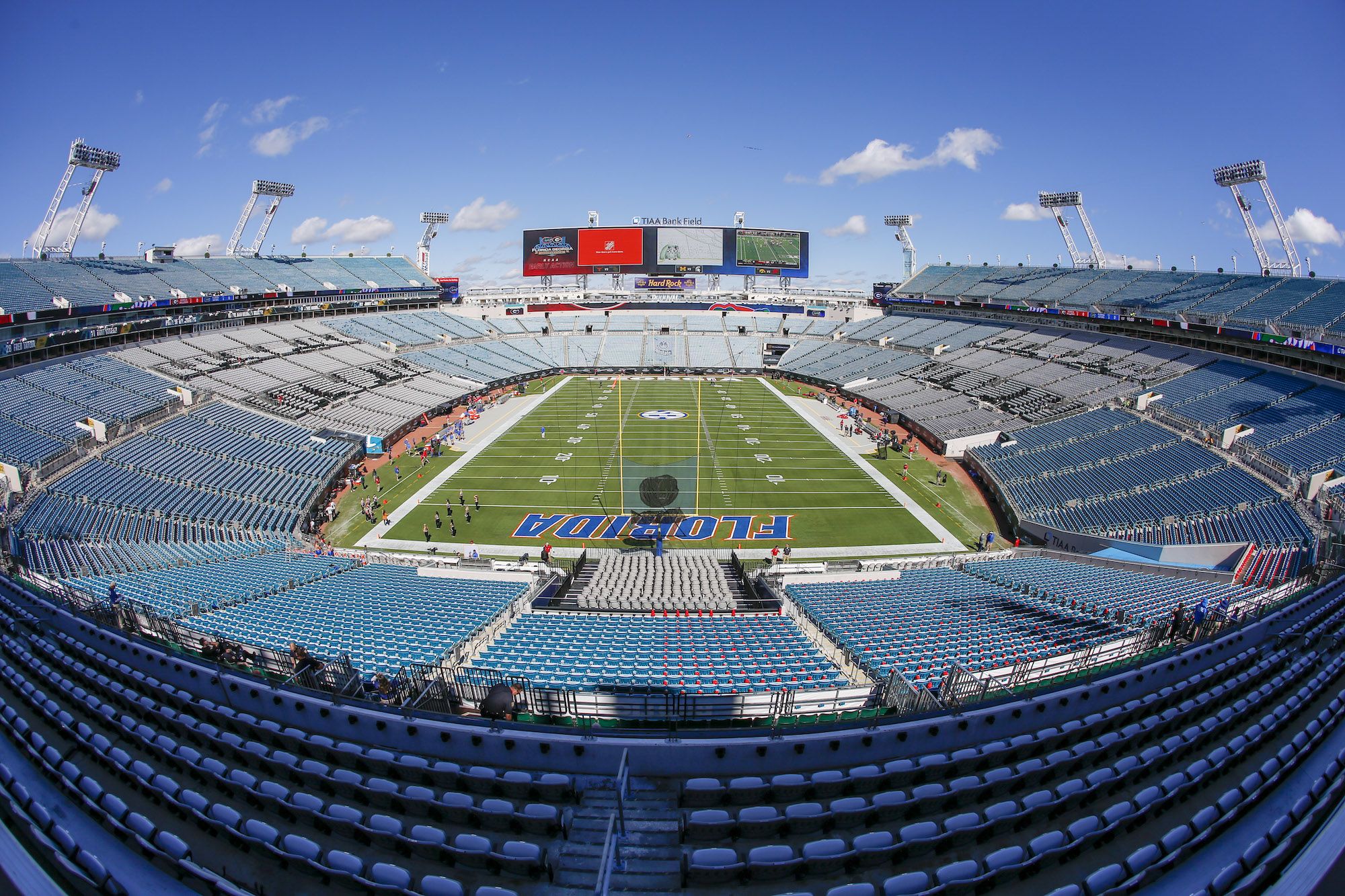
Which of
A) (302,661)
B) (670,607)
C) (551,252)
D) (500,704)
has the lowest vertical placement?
(670,607)

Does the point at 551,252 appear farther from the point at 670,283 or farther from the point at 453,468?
the point at 453,468

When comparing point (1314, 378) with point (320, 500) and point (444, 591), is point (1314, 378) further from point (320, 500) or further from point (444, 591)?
point (320, 500)

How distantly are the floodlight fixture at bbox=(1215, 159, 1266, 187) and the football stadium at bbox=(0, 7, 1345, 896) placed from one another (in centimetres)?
26

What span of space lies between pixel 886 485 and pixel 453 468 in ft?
74.7

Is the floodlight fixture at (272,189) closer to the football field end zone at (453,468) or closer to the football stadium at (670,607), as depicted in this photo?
the football stadium at (670,607)

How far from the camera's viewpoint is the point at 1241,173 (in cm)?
4306

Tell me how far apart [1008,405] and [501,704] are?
39.9 meters

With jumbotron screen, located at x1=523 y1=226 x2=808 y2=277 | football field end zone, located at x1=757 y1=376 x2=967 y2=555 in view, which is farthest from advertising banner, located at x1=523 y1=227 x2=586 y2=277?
football field end zone, located at x1=757 y1=376 x2=967 y2=555

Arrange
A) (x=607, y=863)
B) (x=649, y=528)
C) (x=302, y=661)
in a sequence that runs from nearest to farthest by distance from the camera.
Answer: (x=607, y=863) → (x=302, y=661) → (x=649, y=528)

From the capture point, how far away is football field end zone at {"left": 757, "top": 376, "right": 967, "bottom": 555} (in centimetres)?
2383

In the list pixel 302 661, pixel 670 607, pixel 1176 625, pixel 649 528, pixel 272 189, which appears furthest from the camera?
pixel 272 189

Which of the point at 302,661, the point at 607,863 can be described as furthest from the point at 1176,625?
the point at 302,661

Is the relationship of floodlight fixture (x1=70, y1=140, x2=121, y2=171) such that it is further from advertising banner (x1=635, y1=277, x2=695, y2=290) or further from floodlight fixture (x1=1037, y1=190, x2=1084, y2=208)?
floodlight fixture (x1=1037, y1=190, x2=1084, y2=208)

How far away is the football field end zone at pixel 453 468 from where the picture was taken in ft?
78.7
